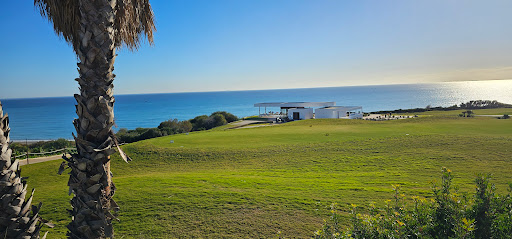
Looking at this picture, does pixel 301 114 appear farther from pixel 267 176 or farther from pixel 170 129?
pixel 267 176

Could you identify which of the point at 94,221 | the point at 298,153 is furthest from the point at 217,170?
the point at 94,221

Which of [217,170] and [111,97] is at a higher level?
[111,97]

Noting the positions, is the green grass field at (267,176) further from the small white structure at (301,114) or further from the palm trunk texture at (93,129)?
the small white structure at (301,114)

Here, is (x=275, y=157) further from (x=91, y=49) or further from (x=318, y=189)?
(x=91, y=49)

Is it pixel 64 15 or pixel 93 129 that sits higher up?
pixel 64 15

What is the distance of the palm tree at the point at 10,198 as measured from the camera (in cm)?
313

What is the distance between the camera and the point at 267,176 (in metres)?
12.3

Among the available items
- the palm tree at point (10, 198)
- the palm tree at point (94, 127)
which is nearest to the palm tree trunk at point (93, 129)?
the palm tree at point (94, 127)

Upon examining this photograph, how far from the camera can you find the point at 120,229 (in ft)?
22.1

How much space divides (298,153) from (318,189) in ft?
23.4

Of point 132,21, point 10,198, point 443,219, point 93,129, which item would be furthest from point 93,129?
point 443,219

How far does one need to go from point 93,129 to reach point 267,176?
30.3 ft

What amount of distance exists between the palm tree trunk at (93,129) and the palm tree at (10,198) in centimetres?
48

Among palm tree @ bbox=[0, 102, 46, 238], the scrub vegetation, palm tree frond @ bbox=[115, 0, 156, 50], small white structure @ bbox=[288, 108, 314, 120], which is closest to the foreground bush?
palm tree @ bbox=[0, 102, 46, 238]
